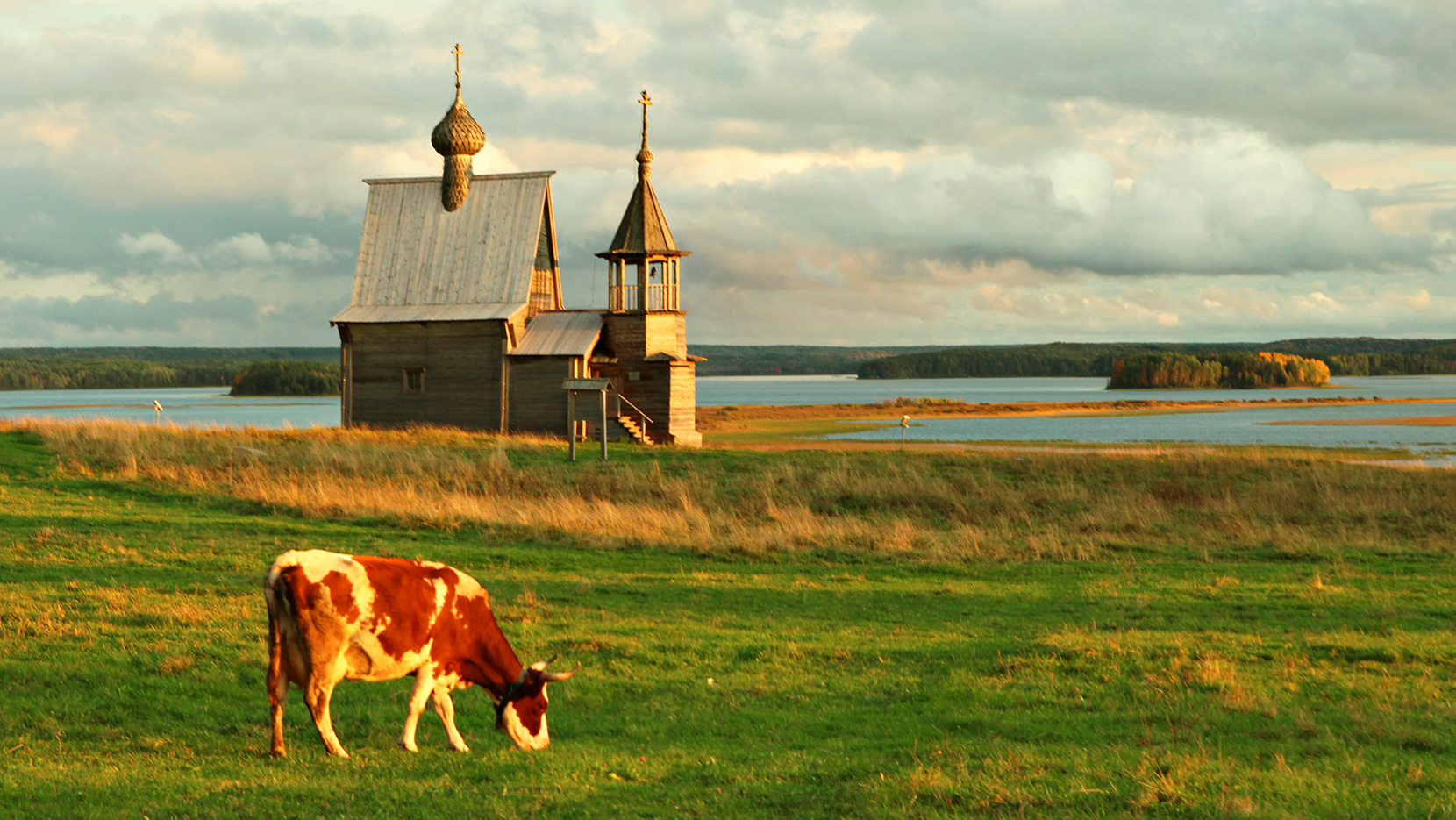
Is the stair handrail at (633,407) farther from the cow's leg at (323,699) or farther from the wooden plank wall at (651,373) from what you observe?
the cow's leg at (323,699)

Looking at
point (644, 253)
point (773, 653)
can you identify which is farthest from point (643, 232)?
point (773, 653)

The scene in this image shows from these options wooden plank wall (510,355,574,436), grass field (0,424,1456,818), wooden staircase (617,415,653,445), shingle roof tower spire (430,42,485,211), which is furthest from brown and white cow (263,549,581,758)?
shingle roof tower spire (430,42,485,211)

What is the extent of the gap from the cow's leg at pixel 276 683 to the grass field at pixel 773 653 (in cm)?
17

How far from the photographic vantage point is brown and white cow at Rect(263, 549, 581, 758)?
7734 millimetres

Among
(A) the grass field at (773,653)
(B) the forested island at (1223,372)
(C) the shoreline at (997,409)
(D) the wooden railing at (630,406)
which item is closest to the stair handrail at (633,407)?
(D) the wooden railing at (630,406)

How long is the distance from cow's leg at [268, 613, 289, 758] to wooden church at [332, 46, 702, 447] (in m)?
34.6

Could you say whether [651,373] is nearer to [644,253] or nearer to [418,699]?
[644,253]

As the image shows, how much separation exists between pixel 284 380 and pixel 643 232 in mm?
138792

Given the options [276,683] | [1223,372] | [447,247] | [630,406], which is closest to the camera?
[276,683]

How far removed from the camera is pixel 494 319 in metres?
43.3

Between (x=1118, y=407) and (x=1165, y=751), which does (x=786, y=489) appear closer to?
(x=1165, y=751)

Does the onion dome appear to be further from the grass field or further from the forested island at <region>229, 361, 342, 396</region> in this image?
the forested island at <region>229, 361, 342, 396</region>

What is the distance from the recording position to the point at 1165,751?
8453 mm

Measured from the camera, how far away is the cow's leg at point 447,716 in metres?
8.40
